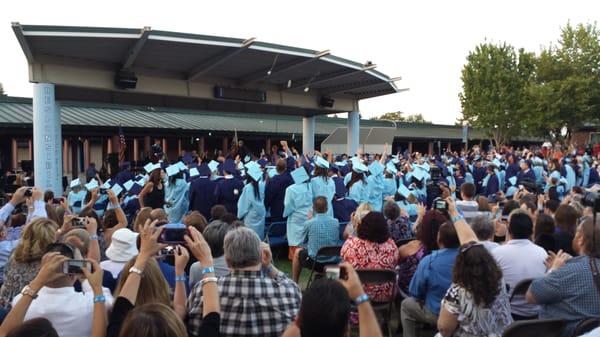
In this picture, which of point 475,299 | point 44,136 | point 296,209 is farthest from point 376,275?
point 44,136

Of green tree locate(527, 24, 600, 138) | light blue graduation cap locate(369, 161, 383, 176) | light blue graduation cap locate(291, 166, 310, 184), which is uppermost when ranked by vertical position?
green tree locate(527, 24, 600, 138)

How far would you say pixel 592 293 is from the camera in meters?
3.35

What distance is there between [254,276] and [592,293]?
2.30 meters

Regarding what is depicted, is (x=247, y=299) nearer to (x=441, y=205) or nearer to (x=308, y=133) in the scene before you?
(x=441, y=205)

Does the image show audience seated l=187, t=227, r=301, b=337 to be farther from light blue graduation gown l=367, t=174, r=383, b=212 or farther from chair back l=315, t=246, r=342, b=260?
light blue graduation gown l=367, t=174, r=383, b=212

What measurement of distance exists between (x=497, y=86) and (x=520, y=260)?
3510cm

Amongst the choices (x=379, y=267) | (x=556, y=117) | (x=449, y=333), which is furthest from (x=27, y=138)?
(x=556, y=117)

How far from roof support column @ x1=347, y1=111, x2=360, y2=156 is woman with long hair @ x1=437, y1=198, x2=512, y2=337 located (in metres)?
17.6

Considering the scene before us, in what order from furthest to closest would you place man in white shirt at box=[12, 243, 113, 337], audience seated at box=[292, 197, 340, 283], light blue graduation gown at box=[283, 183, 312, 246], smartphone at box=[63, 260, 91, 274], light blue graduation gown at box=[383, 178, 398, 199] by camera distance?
light blue graduation gown at box=[383, 178, 398, 199] → light blue graduation gown at box=[283, 183, 312, 246] → audience seated at box=[292, 197, 340, 283] → man in white shirt at box=[12, 243, 113, 337] → smartphone at box=[63, 260, 91, 274]

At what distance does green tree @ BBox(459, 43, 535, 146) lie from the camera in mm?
36188

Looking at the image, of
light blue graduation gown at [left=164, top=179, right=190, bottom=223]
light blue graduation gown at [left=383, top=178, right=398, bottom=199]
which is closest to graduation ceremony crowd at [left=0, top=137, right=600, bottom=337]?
light blue graduation gown at [left=383, top=178, right=398, bottom=199]

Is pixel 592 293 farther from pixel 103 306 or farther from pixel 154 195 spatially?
pixel 154 195

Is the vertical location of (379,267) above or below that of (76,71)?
below

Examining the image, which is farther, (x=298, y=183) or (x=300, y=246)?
(x=298, y=183)
